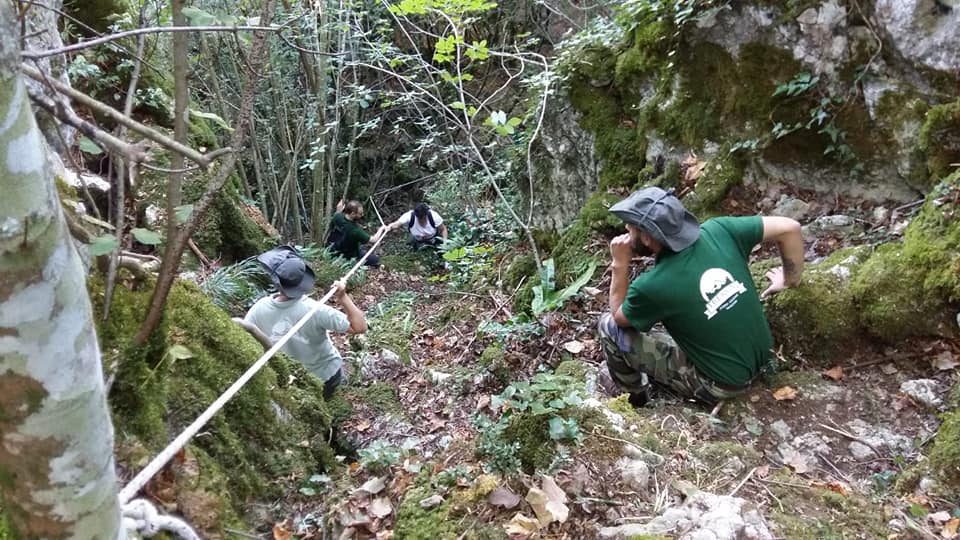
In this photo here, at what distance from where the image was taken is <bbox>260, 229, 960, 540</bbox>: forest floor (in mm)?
2338

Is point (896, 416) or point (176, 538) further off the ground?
point (176, 538)

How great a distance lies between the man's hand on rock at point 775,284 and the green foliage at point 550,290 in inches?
65.7

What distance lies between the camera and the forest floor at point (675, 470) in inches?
92.0

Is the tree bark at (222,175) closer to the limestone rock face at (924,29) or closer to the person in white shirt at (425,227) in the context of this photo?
the limestone rock face at (924,29)

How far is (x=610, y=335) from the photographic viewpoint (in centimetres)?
425

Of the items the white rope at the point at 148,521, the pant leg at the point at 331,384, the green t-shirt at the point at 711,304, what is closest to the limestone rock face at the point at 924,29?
the green t-shirt at the point at 711,304

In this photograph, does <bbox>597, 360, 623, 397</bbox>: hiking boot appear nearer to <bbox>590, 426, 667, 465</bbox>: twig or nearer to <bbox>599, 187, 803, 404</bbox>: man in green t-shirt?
<bbox>599, 187, 803, 404</bbox>: man in green t-shirt

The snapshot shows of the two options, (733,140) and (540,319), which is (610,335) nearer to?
(540,319)

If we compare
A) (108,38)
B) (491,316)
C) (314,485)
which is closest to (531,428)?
(314,485)

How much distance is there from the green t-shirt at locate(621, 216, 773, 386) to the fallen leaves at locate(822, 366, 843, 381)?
1.49 feet

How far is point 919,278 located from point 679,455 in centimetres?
225

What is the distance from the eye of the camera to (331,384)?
5.18 m

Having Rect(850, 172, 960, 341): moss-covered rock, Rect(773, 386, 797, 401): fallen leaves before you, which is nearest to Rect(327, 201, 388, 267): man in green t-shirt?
Rect(773, 386, 797, 401): fallen leaves

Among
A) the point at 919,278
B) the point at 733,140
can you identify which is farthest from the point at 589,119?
the point at 919,278
